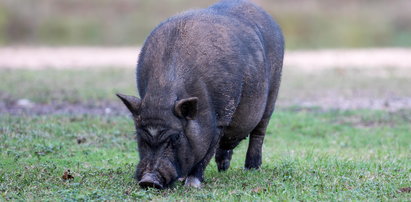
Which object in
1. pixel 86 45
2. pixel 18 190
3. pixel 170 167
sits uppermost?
pixel 170 167

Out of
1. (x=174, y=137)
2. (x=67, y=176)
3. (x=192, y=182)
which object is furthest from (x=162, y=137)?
(x=67, y=176)

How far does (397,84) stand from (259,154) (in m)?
9.79

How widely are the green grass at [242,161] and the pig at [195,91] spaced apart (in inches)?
13.4

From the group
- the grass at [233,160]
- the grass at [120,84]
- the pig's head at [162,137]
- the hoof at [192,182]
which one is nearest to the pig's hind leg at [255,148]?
the grass at [233,160]

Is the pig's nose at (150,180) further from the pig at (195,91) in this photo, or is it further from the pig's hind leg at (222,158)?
the pig's hind leg at (222,158)

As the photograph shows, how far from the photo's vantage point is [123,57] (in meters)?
24.6

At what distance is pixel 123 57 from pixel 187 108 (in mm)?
18363

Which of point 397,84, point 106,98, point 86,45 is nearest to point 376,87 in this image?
point 397,84

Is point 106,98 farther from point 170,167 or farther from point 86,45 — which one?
point 86,45

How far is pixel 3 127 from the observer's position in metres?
10.2

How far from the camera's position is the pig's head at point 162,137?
645 centimetres

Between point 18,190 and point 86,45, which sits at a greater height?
point 18,190

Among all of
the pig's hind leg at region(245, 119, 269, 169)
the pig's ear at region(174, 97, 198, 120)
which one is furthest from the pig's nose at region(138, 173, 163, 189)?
the pig's hind leg at region(245, 119, 269, 169)

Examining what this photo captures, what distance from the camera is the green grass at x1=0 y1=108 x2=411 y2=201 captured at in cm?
673
